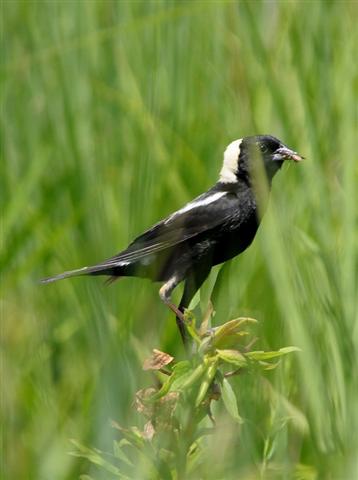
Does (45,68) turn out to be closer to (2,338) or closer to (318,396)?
(2,338)

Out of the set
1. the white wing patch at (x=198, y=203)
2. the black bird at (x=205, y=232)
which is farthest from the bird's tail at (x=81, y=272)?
the white wing patch at (x=198, y=203)

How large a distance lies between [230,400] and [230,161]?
795mm

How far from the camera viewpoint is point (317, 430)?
0.78 metres

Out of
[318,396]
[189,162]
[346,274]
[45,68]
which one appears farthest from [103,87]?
[318,396]

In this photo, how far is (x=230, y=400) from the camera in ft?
2.37

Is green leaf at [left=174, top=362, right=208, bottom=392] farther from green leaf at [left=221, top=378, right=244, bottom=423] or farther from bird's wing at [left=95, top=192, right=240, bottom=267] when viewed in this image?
bird's wing at [left=95, top=192, right=240, bottom=267]

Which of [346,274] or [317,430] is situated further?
[346,274]

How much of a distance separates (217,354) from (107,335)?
9cm

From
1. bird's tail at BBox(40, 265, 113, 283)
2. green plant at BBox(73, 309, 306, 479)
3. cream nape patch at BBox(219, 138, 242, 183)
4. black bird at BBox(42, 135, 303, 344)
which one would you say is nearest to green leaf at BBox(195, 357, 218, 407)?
green plant at BBox(73, 309, 306, 479)

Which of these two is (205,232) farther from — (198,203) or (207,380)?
(207,380)

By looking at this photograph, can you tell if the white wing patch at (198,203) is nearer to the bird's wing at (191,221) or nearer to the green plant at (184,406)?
the bird's wing at (191,221)

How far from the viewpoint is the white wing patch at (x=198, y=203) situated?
132 centimetres

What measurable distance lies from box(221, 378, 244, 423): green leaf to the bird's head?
600 millimetres

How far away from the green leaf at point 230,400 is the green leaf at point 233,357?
0.07ft
